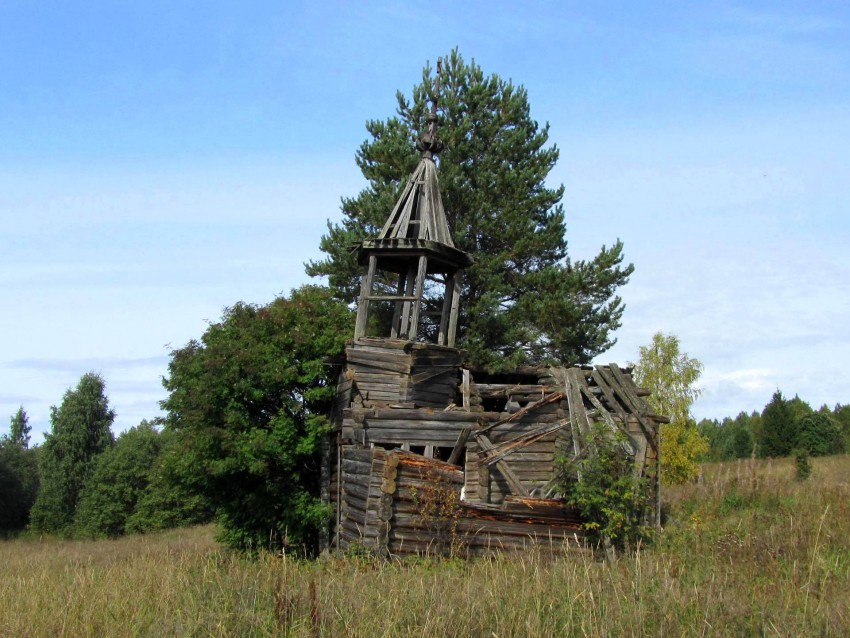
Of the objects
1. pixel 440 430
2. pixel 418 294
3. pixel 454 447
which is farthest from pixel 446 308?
pixel 454 447

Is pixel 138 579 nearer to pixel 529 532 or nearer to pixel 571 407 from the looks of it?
pixel 529 532

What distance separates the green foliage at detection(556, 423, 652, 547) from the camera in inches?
529

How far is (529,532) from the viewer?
1427cm

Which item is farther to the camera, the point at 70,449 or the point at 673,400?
the point at 70,449

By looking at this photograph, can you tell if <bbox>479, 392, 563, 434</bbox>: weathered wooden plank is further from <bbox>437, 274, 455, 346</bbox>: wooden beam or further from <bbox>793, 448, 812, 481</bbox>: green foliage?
<bbox>793, 448, 812, 481</bbox>: green foliage

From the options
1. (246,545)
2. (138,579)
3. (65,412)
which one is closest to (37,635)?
(138,579)

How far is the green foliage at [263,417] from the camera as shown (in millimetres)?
19500

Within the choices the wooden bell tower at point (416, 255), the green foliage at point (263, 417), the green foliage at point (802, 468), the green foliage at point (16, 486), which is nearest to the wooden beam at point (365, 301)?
the wooden bell tower at point (416, 255)

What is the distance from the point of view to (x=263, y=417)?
20.7m

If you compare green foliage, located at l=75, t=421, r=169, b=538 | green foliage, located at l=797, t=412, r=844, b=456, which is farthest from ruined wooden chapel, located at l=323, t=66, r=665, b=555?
green foliage, located at l=797, t=412, r=844, b=456

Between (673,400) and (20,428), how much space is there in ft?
249

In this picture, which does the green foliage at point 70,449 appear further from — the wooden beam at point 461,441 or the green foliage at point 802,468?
the green foliage at point 802,468

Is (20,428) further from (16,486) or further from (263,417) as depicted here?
→ (263,417)

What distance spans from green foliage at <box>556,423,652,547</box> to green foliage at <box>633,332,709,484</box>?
1474 cm
